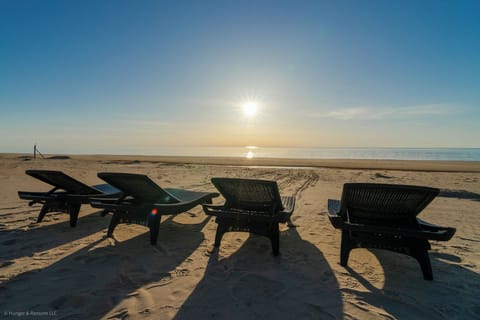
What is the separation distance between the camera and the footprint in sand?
94.7 inches

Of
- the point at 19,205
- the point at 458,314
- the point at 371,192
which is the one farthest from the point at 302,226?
the point at 19,205

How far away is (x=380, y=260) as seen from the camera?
3.41m

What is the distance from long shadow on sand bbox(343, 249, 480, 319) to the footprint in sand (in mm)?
801

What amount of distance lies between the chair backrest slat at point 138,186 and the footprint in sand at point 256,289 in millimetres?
2124

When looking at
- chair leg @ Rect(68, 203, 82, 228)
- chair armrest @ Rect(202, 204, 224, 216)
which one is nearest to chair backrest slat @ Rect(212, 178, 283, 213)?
chair armrest @ Rect(202, 204, 224, 216)

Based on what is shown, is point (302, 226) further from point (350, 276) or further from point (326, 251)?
point (350, 276)

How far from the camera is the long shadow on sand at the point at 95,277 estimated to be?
7.38 ft

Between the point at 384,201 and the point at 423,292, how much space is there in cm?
109

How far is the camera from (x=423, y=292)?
2.61 metres

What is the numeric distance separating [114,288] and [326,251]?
2984 millimetres

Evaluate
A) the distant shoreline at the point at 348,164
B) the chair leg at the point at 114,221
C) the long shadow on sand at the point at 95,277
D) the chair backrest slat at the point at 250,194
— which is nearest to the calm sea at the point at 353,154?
the distant shoreline at the point at 348,164

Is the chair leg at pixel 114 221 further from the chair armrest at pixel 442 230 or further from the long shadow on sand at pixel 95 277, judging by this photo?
the chair armrest at pixel 442 230

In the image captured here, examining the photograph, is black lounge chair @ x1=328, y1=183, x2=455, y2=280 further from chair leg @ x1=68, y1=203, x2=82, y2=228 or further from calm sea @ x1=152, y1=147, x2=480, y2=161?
calm sea @ x1=152, y1=147, x2=480, y2=161

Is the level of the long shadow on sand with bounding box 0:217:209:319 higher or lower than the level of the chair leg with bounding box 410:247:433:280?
lower
